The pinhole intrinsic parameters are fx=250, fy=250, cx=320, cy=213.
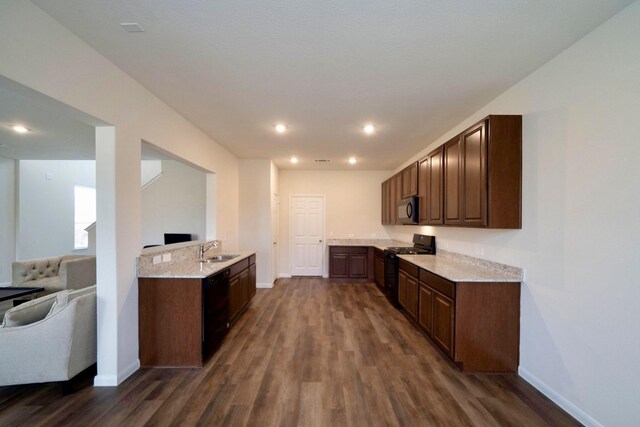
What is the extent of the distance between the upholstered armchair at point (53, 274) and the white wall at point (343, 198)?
3.69 m

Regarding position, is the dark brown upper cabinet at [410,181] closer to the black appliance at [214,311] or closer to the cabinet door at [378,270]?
the cabinet door at [378,270]

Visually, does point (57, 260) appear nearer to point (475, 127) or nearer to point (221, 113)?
point (221, 113)

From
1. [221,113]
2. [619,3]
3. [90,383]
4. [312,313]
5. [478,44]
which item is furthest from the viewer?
[312,313]

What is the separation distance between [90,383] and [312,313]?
260 cm

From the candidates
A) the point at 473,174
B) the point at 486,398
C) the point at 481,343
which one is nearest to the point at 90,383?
→ the point at 486,398

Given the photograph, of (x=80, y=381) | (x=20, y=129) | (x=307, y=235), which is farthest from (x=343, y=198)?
(x=20, y=129)

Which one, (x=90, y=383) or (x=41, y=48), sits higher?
(x=41, y=48)

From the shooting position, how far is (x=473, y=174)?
2.59 m

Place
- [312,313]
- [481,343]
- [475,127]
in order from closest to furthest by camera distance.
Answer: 1. [481,343]
2. [475,127]
3. [312,313]

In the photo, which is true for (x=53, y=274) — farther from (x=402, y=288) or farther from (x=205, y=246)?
(x=402, y=288)

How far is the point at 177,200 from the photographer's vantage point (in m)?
5.10

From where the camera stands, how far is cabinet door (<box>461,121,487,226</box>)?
7.95 ft

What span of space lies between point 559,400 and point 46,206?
903cm

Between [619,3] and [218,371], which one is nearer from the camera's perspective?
[619,3]
